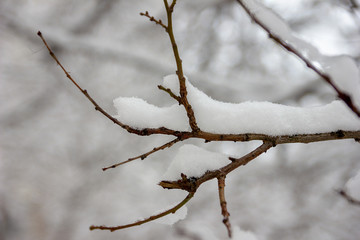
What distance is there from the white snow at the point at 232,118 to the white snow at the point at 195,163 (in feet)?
0.27

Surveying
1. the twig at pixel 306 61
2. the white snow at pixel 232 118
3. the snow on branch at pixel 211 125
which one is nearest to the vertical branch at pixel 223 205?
the snow on branch at pixel 211 125

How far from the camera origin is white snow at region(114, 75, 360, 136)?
892 mm

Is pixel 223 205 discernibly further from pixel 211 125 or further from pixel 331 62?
pixel 331 62

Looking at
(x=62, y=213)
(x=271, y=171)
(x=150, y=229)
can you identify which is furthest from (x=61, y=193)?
(x=271, y=171)

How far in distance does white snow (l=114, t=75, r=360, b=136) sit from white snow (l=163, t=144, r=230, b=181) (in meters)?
0.08

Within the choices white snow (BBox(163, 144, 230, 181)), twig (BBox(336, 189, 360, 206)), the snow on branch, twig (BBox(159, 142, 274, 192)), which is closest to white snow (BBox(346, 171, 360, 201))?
twig (BBox(336, 189, 360, 206))

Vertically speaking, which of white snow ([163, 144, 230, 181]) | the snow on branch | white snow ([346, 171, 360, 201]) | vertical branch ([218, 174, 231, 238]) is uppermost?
the snow on branch

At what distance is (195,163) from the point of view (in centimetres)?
85

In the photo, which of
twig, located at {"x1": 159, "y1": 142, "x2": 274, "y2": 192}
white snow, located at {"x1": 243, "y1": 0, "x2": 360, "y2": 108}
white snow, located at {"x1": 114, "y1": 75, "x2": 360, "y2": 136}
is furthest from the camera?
A: white snow, located at {"x1": 114, "y1": 75, "x2": 360, "y2": 136}

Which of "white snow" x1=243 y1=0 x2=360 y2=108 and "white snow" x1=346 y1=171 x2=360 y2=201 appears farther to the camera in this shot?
"white snow" x1=346 y1=171 x2=360 y2=201

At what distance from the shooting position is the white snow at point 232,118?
0.89 meters

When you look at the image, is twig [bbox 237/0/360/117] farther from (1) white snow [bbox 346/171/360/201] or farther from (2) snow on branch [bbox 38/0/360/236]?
(1) white snow [bbox 346/171/360/201]

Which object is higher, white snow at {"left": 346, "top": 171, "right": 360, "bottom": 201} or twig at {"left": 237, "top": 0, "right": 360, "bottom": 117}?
twig at {"left": 237, "top": 0, "right": 360, "bottom": 117}

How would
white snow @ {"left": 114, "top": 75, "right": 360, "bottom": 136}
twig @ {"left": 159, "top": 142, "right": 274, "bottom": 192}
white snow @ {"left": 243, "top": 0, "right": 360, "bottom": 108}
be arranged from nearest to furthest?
white snow @ {"left": 243, "top": 0, "right": 360, "bottom": 108}
twig @ {"left": 159, "top": 142, "right": 274, "bottom": 192}
white snow @ {"left": 114, "top": 75, "right": 360, "bottom": 136}
